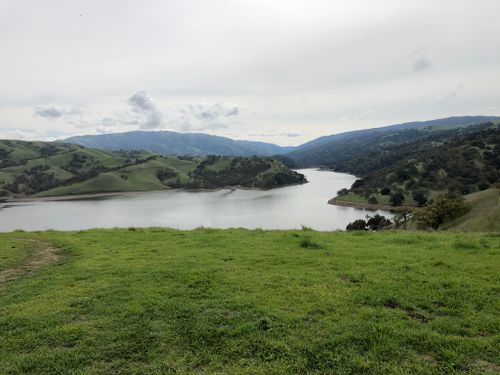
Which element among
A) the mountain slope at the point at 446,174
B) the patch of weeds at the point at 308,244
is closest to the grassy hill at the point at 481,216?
the patch of weeds at the point at 308,244

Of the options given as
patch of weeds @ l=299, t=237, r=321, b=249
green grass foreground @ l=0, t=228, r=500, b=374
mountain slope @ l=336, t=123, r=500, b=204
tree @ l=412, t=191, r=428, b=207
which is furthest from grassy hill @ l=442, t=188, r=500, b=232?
mountain slope @ l=336, t=123, r=500, b=204

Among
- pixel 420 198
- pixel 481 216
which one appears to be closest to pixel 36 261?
pixel 481 216

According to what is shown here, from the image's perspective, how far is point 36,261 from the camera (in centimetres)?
1316

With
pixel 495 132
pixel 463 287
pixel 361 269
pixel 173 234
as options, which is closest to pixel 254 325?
pixel 361 269

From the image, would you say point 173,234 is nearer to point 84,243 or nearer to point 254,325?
point 84,243

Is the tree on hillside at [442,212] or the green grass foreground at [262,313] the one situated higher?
the green grass foreground at [262,313]

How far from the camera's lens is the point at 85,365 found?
5957 millimetres

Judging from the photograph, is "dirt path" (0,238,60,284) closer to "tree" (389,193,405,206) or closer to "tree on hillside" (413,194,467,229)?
"tree on hillside" (413,194,467,229)

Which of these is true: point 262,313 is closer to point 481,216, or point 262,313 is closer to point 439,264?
point 439,264

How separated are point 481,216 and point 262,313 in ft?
79.3

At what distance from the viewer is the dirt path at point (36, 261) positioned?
37.5ft

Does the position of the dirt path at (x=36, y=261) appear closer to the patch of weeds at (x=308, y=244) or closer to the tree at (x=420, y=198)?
the patch of weeds at (x=308, y=244)

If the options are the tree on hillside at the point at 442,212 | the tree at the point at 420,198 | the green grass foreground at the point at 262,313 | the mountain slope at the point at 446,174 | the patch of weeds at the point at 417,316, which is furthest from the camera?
the mountain slope at the point at 446,174

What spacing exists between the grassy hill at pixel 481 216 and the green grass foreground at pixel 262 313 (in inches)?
510
